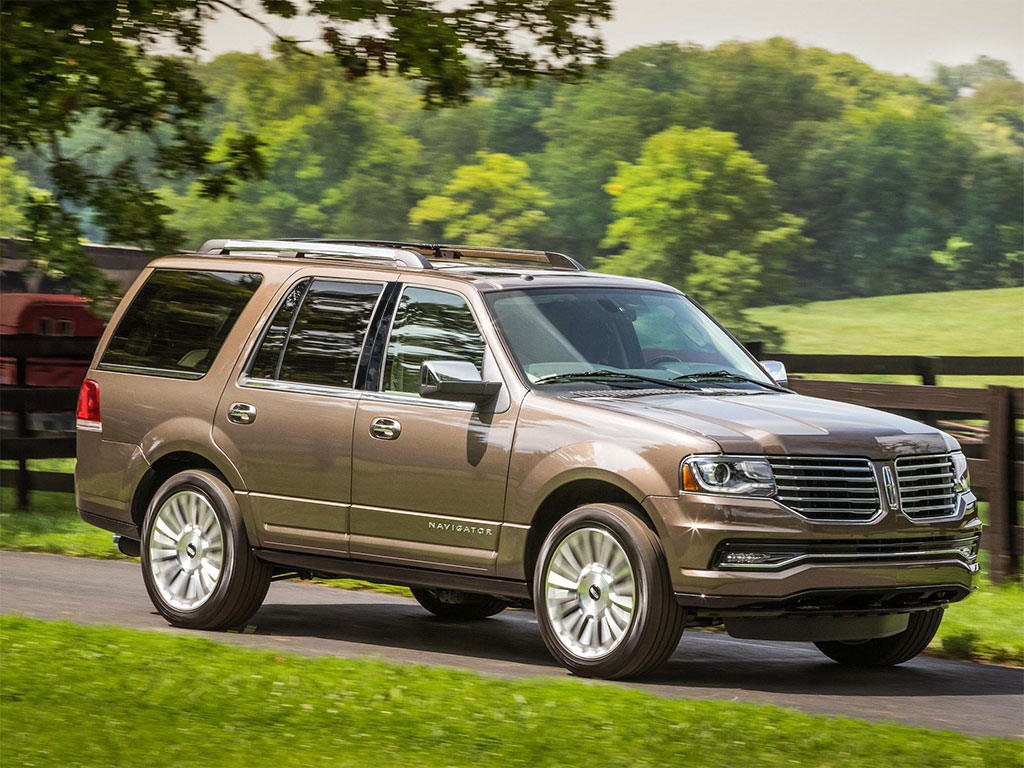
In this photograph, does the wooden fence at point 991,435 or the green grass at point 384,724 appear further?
the wooden fence at point 991,435

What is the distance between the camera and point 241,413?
9.52 m

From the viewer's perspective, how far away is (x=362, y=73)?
54.9 ft

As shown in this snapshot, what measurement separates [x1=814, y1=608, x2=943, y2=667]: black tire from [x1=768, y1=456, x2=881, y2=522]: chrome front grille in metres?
1.19

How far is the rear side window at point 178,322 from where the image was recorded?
32.6 ft

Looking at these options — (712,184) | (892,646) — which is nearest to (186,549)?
(892,646)

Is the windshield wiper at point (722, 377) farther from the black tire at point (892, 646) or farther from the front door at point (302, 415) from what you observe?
the front door at point (302, 415)

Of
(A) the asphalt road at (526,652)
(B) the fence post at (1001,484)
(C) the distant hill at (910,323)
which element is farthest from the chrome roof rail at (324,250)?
(C) the distant hill at (910,323)

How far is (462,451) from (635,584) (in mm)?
1288

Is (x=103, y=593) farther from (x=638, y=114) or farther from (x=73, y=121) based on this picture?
(x=638, y=114)

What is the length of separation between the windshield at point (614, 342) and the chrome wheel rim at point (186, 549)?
2.24 m

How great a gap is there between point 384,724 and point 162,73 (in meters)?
12.0

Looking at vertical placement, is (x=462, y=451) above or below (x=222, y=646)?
above

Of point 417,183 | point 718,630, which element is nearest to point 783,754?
point 718,630

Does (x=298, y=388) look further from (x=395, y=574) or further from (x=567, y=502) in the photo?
(x=567, y=502)
